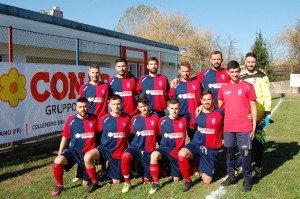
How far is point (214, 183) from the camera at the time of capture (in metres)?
5.11

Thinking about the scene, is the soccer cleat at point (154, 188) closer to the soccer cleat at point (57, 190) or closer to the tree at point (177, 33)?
the soccer cleat at point (57, 190)

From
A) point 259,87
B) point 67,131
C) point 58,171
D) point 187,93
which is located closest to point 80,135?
point 67,131

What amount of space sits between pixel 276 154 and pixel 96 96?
3.95 meters

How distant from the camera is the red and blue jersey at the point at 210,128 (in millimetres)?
5113

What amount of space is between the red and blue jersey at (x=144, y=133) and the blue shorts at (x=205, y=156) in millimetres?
538

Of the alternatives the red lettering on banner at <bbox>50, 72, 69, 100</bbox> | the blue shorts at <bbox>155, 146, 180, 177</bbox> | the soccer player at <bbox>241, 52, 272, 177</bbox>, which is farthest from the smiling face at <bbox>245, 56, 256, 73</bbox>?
the red lettering on banner at <bbox>50, 72, 69, 100</bbox>

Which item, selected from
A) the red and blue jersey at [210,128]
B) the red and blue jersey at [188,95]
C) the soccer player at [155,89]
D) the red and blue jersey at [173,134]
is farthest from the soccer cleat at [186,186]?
→ the soccer player at [155,89]

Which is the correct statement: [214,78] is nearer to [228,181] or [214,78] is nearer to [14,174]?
[228,181]

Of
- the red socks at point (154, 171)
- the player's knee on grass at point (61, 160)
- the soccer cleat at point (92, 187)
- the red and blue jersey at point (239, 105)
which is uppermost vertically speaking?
the red and blue jersey at point (239, 105)

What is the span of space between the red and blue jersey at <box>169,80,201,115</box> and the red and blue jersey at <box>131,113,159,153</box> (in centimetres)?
74

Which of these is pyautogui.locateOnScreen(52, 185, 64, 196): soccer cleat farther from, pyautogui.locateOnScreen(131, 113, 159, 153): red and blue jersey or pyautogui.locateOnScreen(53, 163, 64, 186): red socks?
pyautogui.locateOnScreen(131, 113, 159, 153): red and blue jersey

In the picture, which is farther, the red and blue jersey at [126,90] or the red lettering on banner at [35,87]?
the red lettering on banner at [35,87]

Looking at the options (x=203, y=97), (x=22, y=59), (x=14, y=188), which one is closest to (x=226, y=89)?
(x=203, y=97)

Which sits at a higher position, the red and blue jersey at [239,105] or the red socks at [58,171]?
the red and blue jersey at [239,105]
